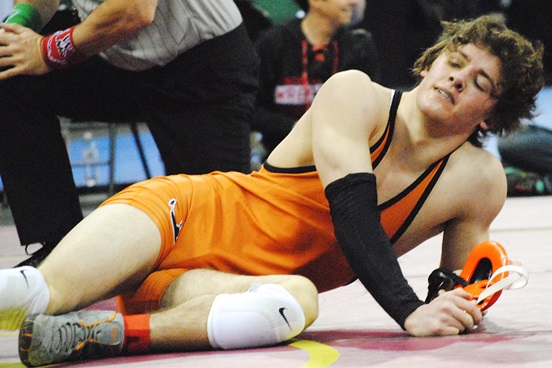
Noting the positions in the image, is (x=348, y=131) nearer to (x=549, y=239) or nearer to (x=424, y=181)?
(x=424, y=181)

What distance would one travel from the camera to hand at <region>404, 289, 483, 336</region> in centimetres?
183

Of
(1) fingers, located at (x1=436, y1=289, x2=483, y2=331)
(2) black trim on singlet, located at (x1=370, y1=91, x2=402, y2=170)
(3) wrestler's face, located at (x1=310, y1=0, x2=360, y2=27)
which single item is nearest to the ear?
(2) black trim on singlet, located at (x1=370, y1=91, x2=402, y2=170)

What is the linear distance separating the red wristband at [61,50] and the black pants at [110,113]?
12cm

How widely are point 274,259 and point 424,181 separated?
43 centimetres

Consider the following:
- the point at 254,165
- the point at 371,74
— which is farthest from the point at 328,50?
the point at 254,165

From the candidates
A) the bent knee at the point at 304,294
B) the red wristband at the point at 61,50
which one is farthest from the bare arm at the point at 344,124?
the red wristband at the point at 61,50

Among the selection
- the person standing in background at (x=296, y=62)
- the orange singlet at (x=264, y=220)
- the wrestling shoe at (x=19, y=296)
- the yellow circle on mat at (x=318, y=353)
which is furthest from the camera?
the person standing in background at (x=296, y=62)

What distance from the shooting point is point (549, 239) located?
361 cm

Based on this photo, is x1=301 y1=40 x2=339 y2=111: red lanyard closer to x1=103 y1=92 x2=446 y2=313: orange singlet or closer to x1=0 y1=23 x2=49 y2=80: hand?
x1=0 y1=23 x2=49 y2=80: hand

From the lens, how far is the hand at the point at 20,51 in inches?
102

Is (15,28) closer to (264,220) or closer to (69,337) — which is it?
(264,220)

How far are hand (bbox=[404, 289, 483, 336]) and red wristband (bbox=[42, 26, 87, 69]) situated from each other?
132 cm

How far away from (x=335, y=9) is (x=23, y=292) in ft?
10.9

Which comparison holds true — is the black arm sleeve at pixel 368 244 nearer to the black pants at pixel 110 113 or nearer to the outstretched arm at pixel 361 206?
the outstretched arm at pixel 361 206
